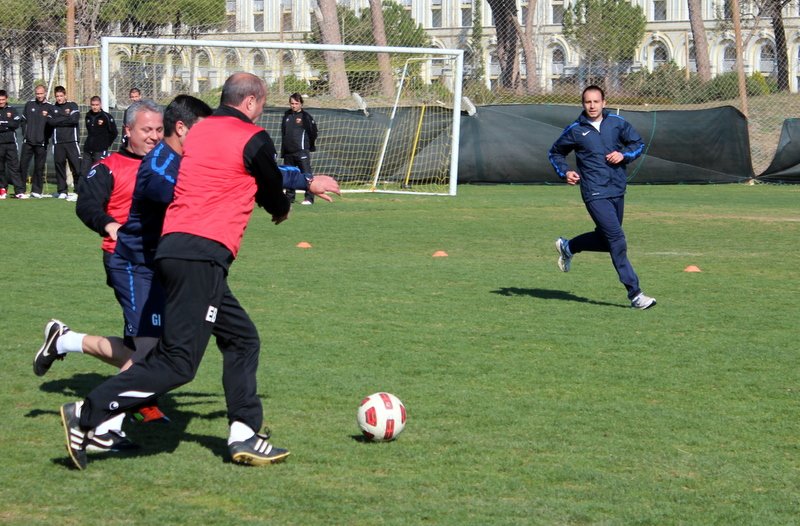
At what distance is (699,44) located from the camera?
117ft

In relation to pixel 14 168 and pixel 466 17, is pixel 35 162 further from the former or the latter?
pixel 466 17

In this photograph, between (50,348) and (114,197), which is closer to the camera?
(114,197)

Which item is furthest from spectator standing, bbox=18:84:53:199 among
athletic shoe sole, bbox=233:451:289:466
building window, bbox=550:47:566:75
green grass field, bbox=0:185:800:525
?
athletic shoe sole, bbox=233:451:289:466

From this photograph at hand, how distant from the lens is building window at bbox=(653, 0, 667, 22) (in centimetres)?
6111

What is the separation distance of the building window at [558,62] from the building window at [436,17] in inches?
610

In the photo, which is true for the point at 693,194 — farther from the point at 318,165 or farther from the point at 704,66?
the point at 704,66

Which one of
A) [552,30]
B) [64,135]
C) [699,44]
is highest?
[552,30]

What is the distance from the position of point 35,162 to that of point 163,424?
16301mm

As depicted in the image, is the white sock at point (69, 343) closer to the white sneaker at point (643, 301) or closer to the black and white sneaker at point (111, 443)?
the black and white sneaker at point (111, 443)

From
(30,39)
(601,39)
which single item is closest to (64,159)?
(30,39)

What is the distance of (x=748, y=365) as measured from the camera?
7648 millimetres

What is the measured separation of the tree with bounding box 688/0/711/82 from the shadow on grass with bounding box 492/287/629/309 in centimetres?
2236

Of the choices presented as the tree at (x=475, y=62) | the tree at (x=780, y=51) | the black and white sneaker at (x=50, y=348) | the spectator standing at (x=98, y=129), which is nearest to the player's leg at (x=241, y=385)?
the black and white sneaker at (x=50, y=348)

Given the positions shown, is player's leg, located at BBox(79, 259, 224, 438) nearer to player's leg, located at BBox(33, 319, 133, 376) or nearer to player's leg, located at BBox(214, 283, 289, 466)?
player's leg, located at BBox(214, 283, 289, 466)
